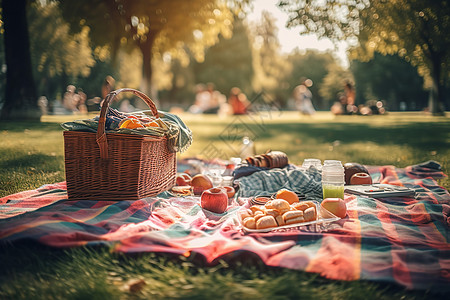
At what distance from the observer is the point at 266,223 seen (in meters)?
2.33

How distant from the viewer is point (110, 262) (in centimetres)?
197

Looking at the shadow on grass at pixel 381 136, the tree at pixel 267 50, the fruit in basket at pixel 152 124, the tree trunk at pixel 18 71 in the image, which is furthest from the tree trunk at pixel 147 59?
the tree at pixel 267 50

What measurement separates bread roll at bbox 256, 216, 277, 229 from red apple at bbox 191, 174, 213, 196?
1334 mm

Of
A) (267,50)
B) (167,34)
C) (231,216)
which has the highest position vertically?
(267,50)

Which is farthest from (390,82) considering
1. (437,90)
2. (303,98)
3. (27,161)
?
(27,161)

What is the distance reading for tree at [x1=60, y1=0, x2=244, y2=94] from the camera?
12172 millimetres

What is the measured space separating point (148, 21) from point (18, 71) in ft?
20.6

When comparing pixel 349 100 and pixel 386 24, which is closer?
pixel 386 24

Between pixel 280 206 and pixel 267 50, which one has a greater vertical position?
pixel 267 50

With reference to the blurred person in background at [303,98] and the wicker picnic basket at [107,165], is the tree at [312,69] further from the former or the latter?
the wicker picnic basket at [107,165]

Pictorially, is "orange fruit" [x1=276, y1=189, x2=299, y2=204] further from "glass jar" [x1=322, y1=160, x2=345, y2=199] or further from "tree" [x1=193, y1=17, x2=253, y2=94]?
"tree" [x1=193, y1=17, x2=253, y2=94]

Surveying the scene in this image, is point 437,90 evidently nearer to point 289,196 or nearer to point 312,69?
point 289,196

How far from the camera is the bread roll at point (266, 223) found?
2326 mm

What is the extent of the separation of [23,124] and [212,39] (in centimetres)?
1030
